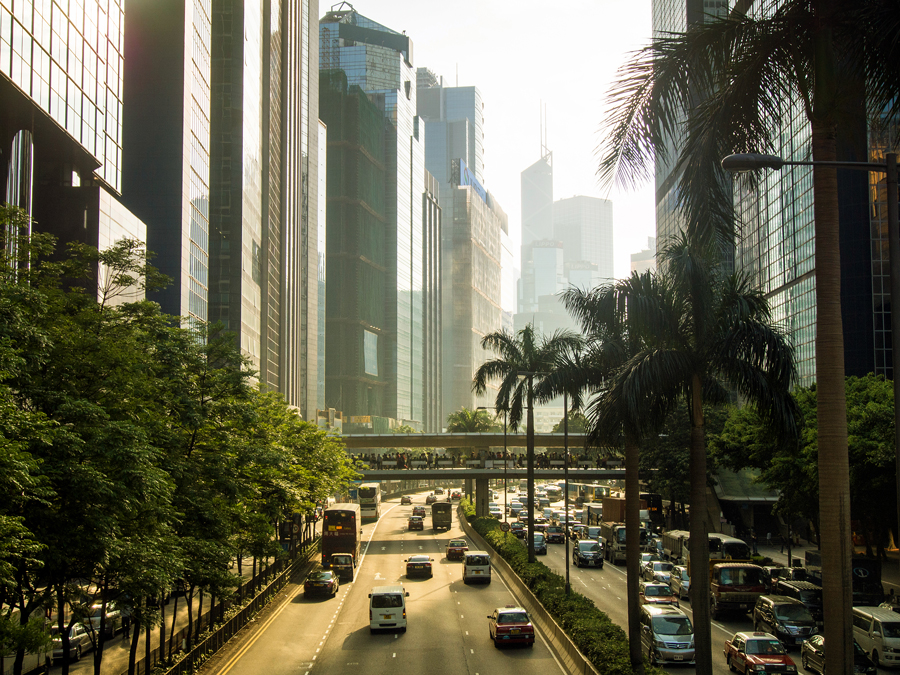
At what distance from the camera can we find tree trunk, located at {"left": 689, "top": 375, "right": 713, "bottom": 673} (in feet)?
65.2

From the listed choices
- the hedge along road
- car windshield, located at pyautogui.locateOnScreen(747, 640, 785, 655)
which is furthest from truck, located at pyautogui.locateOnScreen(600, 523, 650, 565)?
car windshield, located at pyautogui.locateOnScreen(747, 640, 785, 655)

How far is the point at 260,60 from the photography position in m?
103

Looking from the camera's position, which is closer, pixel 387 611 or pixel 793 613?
pixel 793 613

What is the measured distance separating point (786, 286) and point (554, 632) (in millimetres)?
65119

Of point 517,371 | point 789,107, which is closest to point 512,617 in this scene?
point 517,371

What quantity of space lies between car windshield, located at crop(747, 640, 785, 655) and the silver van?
2.56 metres

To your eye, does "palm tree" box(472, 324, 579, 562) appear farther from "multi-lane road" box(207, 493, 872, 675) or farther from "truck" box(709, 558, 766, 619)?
"truck" box(709, 558, 766, 619)

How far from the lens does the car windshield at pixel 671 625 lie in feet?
92.3

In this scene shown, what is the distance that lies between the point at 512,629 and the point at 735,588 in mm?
11971

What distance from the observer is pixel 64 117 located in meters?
45.2

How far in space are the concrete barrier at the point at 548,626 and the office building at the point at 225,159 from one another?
23392 mm

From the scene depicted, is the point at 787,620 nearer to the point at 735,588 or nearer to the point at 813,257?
the point at 735,588

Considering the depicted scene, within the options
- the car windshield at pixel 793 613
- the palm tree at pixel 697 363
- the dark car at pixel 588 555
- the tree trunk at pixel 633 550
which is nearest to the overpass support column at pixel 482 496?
the dark car at pixel 588 555

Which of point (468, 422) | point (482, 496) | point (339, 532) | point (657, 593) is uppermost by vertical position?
point (468, 422)
